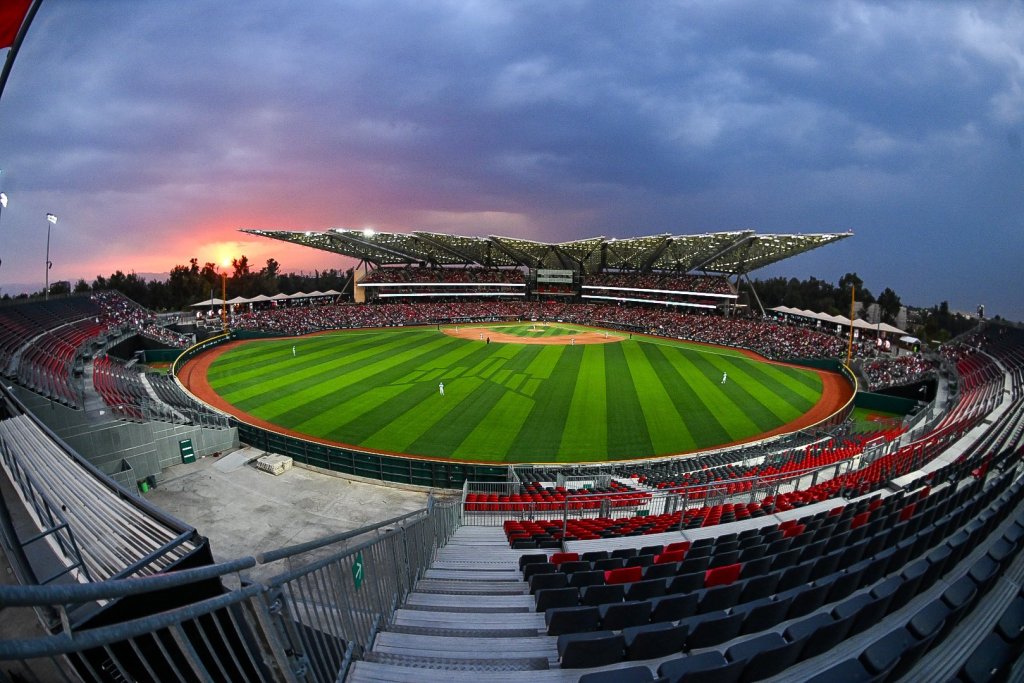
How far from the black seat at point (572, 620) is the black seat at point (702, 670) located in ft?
4.03

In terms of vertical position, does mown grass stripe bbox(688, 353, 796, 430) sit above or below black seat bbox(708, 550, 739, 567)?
below

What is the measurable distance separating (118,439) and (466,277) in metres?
72.8

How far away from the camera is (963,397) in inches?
1017

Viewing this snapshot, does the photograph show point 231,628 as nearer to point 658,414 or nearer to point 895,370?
point 658,414

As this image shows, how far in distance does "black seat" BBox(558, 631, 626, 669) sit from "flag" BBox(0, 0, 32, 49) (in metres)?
10.5

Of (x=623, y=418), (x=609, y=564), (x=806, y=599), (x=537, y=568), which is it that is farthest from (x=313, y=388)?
(x=806, y=599)

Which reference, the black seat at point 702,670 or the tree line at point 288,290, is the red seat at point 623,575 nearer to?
the black seat at point 702,670

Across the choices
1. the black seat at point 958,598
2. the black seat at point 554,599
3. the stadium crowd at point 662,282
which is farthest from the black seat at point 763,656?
the stadium crowd at point 662,282

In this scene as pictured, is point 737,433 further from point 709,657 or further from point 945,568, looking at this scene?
point 709,657

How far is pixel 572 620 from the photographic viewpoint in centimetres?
514

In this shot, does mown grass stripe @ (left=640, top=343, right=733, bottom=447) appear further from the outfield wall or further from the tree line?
the tree line

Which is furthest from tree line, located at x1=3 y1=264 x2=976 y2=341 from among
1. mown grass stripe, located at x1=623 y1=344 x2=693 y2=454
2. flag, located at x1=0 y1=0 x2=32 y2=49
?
flag, located at x1=0 y1=0 x2=32 y2=49

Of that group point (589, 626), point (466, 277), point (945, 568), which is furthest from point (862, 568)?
point (466, 277)

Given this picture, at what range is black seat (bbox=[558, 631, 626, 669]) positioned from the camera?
418 centimetres
